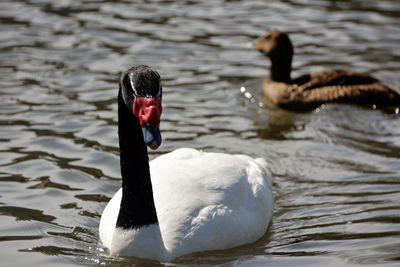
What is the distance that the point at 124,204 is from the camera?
6449 millimetres

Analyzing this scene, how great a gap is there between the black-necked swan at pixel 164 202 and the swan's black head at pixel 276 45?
5012 mm

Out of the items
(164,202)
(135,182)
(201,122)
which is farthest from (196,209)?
(201,122)

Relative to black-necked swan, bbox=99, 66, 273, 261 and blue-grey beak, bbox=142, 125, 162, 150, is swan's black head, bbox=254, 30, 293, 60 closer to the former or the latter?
black-necked swan, bbox=99, 66, 273, 261

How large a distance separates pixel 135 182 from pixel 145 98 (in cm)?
94

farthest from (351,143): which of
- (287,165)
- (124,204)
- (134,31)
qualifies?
(134,31)

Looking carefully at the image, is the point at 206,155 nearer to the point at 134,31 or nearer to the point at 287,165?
the point at 287,165

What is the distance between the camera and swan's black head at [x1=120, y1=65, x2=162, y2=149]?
18.2 feet

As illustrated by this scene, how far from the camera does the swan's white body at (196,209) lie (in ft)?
21.0

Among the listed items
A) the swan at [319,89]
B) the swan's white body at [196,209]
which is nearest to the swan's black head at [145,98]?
the swan's white body at [196,209]

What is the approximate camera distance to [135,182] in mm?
6434

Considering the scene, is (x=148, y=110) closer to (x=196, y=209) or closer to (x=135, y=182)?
(x=135, y=182)

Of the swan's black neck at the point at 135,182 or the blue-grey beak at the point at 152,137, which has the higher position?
the blue-grey beak at the point at 152,137

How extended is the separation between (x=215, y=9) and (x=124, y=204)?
9.63 m

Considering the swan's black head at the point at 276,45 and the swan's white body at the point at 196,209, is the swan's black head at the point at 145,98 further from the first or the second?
the swan's black head at the point at 276,45
